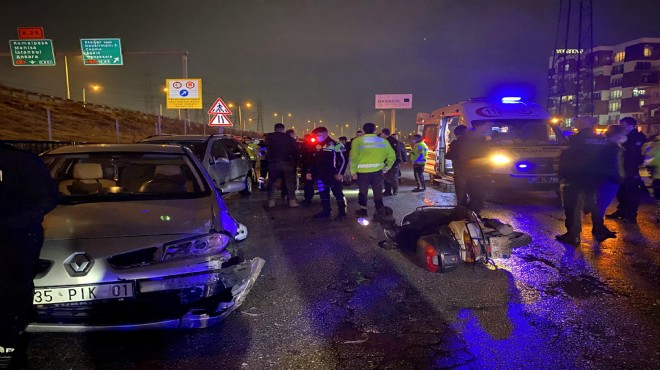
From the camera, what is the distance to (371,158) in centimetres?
714

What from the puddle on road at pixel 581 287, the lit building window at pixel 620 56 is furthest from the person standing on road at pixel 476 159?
the lit building window at pixel 620 56

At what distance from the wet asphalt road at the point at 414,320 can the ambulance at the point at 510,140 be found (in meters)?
2.91

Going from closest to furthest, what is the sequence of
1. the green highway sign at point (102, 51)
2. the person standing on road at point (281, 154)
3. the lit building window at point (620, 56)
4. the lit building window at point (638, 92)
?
1. the person standing on road at point (281, 154)
2. the green highway sign at point (102, 51)
3. the lit building window at point (638, 92)
4. the lit building window at point (620, 56)

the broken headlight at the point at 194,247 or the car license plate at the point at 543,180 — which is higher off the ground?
the broken headlight at the point at 194,247

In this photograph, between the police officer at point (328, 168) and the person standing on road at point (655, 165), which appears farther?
the police officer at point (328, 168)

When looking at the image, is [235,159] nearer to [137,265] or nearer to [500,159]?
[500,159]

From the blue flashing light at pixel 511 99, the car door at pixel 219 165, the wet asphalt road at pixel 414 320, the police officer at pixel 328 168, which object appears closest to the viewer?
the wet asphalt road at pixel 414 320

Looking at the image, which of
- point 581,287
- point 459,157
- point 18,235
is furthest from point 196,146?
point 581,287

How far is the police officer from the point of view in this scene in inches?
298

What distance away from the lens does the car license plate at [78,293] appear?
→ 2.62 meters

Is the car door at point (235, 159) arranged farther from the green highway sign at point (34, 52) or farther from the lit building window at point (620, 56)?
the lit building window at point (620, 56)

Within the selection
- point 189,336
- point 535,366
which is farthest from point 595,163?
point 189,336

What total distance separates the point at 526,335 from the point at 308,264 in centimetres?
251

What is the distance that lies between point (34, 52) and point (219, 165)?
16.4 meters
